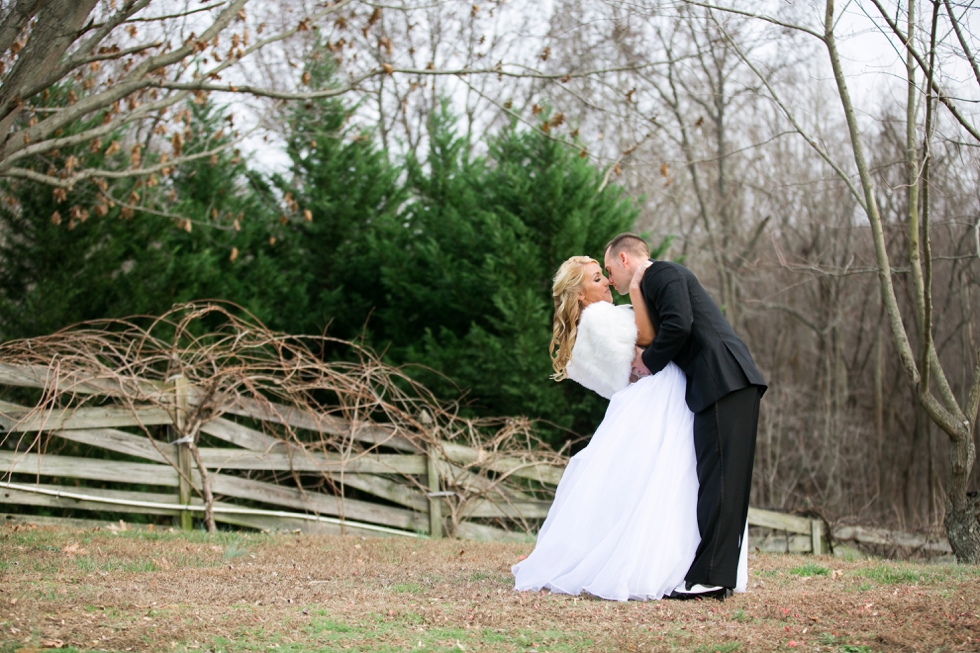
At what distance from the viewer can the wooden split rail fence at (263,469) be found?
6.71m

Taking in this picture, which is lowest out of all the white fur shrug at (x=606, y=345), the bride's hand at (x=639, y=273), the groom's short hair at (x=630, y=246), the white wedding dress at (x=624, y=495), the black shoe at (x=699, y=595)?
the black shoe at (x=699, y=595)

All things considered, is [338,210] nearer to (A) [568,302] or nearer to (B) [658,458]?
(A) [568,302]

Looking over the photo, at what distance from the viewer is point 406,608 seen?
398 cm

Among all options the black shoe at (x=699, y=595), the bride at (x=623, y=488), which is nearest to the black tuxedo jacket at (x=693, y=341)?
the bride at (x=623, y=488)

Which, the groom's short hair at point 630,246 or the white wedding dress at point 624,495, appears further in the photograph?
the groom's short hair at point 630,246

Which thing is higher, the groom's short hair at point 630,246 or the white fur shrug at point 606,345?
the groom's short hair at point 630,246

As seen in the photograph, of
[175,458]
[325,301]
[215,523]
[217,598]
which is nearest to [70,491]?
[175,458]

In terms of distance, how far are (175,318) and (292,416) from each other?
6.70 ft

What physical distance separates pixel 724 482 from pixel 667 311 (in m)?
0.89

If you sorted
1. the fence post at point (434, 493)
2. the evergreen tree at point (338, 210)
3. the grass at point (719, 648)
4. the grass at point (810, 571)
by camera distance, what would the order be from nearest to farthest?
the grass at point (719, 648), the grass at point (810, 571), the fence post at point (434, 493), the evergreen tree at point (338, 210)

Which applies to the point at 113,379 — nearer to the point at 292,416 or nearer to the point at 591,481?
the point at 292,416

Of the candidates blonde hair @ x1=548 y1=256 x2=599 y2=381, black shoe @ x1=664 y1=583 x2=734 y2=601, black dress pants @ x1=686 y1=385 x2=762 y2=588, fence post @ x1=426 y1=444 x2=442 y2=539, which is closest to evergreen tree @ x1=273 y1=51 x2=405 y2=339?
fence post @ x1=426 y1=444 x2=442 y2=539

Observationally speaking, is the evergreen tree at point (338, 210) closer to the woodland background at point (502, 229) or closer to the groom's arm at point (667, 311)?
the woodland background at point (502, 229)

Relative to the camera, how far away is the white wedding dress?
4258 mm
